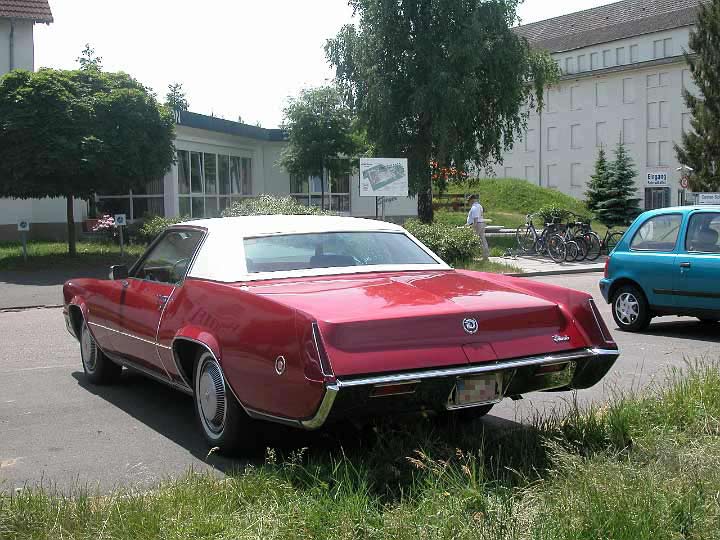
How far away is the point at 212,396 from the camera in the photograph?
18.4ft

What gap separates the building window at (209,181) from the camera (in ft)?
107

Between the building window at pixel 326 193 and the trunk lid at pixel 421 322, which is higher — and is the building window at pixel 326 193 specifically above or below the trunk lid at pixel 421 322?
above

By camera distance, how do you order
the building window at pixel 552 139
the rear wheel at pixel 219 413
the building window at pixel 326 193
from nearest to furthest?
the rear wheel at pixel 219 413
the building window at pixel 326 193
the building window at pixel 552 139

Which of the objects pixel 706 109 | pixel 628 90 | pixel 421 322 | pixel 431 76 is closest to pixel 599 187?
pixel 706 109

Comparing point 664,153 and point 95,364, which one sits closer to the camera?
point 95,364

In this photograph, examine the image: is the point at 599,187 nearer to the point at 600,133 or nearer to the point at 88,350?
the point at 600,133

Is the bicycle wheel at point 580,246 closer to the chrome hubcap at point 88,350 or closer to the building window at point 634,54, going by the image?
the chrome hubcap at point 88,350

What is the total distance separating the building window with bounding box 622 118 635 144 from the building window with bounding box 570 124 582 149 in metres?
4.19

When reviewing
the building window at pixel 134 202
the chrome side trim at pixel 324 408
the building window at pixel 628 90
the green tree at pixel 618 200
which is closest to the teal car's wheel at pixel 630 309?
the chrome side trim at pixel 324 408

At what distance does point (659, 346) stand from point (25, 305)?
37.2 feet

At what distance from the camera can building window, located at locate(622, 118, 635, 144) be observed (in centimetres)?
6588

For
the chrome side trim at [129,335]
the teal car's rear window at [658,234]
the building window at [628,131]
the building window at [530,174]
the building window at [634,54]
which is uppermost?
the building window at [634,54]

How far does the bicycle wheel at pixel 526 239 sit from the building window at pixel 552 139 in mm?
44670

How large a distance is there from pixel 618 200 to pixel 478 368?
40.2m
